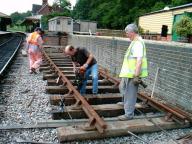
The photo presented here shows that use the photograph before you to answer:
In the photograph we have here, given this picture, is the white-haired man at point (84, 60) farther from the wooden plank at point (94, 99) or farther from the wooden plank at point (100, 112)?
the wooden plank at point (100, 112)

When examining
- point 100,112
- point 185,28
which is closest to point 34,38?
point 100,112

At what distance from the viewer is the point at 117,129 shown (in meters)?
5.20

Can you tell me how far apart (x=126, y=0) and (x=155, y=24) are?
34.1m

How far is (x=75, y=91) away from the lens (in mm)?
7215

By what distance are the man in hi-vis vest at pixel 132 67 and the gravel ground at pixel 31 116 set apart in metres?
0.77

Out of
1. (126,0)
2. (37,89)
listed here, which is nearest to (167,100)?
(37,89)

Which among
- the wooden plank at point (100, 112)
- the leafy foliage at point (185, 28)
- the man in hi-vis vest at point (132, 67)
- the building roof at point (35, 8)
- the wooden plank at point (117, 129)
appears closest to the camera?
the wooden plank at point (117, 129)

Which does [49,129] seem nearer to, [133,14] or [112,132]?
[112,132]

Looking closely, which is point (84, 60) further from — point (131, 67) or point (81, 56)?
point (131, 67)

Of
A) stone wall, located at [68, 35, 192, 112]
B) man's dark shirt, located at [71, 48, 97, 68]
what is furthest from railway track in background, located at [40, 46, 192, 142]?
man's dark shirt, located at [71, 48, 97, 68]

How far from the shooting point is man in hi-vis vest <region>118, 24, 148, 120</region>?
553cm

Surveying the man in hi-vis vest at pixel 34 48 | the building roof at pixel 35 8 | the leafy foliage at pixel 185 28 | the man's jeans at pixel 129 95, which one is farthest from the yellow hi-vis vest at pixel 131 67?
the building roof at pixel 35 8

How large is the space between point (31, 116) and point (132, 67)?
6.72ft

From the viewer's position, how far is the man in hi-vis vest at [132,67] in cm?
553
